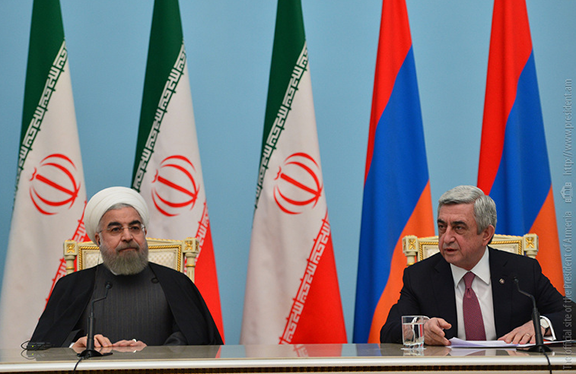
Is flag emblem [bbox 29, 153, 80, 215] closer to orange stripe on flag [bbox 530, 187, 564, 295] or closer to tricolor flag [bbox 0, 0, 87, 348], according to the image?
tricolor flag [bbox 0, 0, 87, 348]

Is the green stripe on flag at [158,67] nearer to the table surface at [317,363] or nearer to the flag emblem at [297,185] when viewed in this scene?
the flag emblem at [297,185]

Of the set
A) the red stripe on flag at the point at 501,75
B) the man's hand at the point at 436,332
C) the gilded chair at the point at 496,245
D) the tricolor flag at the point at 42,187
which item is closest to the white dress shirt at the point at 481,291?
the man's hand at the point at 436,332

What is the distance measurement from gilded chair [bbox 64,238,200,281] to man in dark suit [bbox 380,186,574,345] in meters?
1.24

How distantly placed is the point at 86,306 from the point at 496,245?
2.22 m

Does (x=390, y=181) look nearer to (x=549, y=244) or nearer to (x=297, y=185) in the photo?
(x=297, y=185)

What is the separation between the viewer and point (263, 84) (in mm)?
4883

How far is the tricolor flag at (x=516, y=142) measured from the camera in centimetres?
402

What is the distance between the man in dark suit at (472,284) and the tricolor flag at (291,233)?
4.09 ft

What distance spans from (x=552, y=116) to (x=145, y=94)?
320 cm

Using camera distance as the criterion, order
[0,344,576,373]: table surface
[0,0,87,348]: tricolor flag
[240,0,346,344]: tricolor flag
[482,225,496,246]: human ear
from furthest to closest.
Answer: [240,0,346,344]: tricolor flag
[0,0,87,348]: tricolor flag
[482,225,496,246]: human ear
[0,344,576,373]: table surface

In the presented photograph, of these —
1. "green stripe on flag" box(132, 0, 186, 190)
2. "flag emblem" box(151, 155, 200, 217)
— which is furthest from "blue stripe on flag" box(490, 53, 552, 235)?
"green stripe on flag" box(132, 0, 186, 190)

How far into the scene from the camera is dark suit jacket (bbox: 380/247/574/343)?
2660 mm

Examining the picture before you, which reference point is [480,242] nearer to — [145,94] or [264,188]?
[264,188]

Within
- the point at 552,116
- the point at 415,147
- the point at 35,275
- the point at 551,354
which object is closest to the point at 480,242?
the point at 551,354
